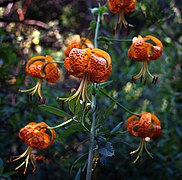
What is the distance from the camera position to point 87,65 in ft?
3.10

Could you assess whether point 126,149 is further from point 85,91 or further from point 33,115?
point 85,91

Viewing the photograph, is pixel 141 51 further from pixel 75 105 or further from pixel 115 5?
pixel 75 105

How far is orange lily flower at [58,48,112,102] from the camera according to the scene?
93 cm

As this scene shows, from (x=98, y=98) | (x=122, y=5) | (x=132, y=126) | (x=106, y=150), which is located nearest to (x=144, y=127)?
(x=132, y=126)

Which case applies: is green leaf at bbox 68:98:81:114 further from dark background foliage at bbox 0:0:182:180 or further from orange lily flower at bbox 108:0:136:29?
orange lily flower at bbox 108:0:136:29

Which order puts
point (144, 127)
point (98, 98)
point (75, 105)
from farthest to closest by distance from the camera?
point (98, 98), point (144, 127), point (75, 105)

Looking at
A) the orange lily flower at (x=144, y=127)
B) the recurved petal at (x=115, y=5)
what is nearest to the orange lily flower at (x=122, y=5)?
the recurved petal at (x=115, y=5)

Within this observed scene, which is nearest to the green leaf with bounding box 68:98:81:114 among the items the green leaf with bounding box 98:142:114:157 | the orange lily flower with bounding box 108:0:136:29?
the green leaf with bounding box 98:142:114:157

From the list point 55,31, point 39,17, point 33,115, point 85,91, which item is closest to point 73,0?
point 39,17

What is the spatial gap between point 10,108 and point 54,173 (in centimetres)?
55

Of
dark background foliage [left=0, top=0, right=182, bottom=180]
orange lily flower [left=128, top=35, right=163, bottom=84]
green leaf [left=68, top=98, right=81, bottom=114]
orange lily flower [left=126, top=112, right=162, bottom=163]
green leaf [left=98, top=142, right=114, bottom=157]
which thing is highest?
orange lily flower [left=128, top=35, right=163, bottom=84]

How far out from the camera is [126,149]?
6.47 feet

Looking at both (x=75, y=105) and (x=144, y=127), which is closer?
(x=75, y=105)

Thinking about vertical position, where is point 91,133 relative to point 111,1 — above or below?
below
